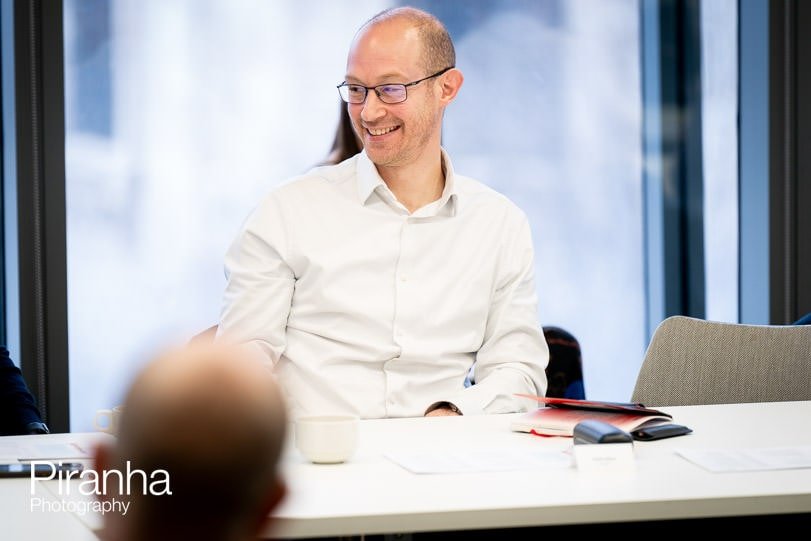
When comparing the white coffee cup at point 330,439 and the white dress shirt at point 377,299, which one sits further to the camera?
the white dress shirt at point 377,299

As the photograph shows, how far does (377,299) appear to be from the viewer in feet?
7.66

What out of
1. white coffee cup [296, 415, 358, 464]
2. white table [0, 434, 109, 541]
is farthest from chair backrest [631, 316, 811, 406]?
white table [0, 434, 109, 541]

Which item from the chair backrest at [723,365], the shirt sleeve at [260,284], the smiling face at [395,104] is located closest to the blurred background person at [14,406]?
the shirt sleeve at [260,284]

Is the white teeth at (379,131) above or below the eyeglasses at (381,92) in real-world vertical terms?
below

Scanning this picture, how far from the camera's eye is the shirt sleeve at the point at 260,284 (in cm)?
228

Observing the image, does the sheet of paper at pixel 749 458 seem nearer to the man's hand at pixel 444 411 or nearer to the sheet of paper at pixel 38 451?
the man's hand at pixel 444 411

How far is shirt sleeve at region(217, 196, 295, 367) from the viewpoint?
7.47 ft

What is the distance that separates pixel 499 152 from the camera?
4.09m

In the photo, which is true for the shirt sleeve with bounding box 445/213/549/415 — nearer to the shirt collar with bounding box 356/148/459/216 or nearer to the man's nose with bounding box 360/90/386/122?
the shirt collar with bounding box 356/148/459/216

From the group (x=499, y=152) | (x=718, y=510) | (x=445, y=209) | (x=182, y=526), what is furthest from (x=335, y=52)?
(x=182, y=526)

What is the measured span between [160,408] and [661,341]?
7.41 ft

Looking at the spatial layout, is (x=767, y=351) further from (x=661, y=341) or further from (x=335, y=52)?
(x=335, y=52)

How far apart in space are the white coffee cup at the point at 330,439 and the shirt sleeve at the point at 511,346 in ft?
2.45

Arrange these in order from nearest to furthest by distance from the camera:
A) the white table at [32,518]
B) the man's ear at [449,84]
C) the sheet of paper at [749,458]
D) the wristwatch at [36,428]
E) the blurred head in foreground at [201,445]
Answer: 1. the blurred head in foreground at [201,445]
2. the white table at [32,518]
3. the sheet of paper at [749,458]
4. the wristwatch at [36,428]
5. the man's ear at [449,84]
